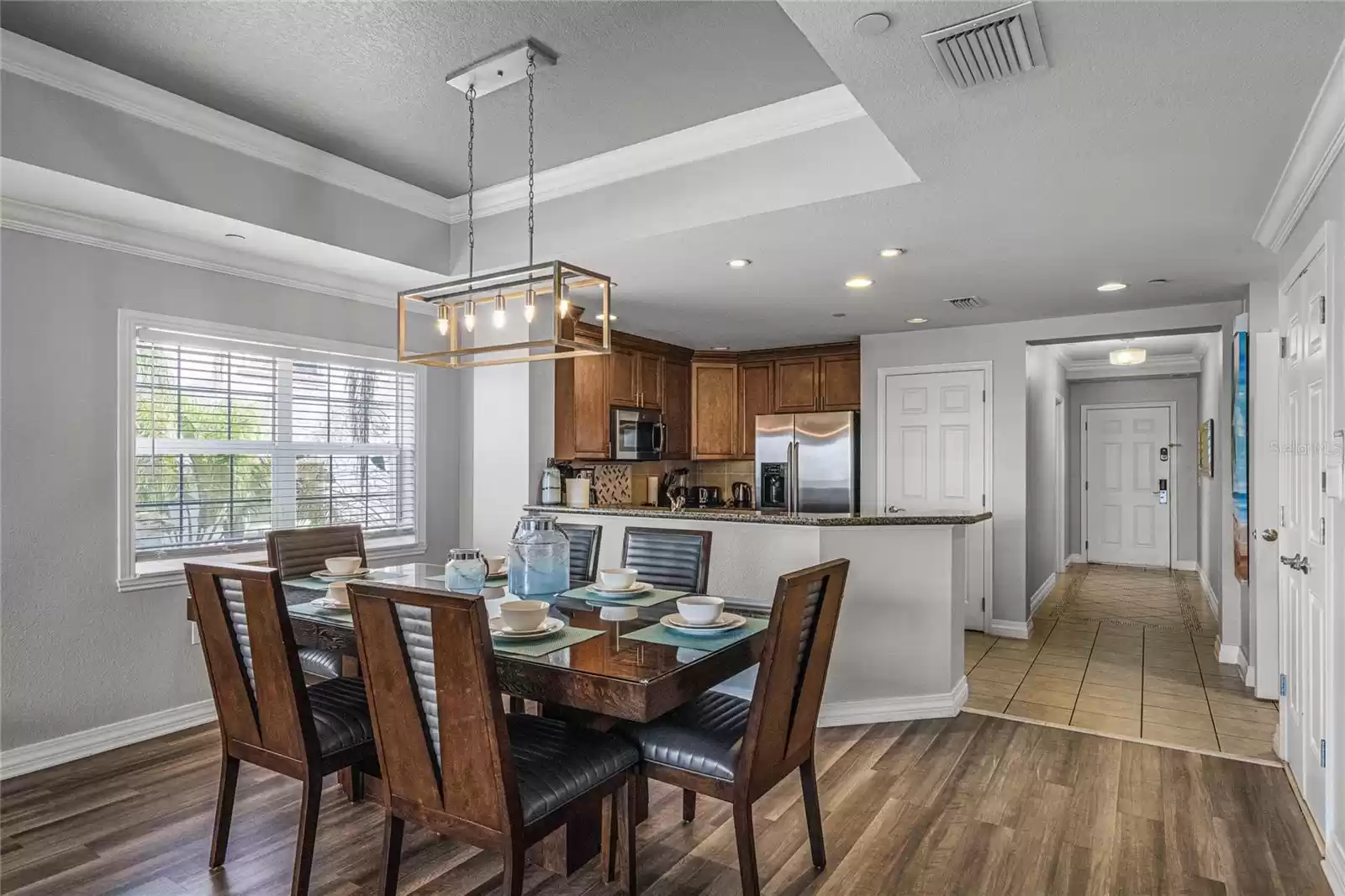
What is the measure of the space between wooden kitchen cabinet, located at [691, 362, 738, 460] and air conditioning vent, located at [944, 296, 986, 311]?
7.33 ft

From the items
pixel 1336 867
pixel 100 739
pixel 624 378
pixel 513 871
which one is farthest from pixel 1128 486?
pixel 100 739

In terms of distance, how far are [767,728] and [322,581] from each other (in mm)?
1949

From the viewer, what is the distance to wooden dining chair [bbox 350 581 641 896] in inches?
69.8

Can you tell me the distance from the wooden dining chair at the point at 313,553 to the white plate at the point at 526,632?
3.75 feet

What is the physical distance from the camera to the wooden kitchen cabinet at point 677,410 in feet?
20.8

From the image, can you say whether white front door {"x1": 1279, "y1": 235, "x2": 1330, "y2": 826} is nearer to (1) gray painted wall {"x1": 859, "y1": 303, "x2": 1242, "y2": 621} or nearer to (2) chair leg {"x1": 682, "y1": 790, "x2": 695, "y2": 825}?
(2) chair leg {"x1": 682, "y1": 790, "x2": 695, "y2": 825}

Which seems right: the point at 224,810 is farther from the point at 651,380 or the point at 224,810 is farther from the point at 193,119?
the point at 651,380

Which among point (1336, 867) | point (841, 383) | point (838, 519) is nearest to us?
point (1336, 867)

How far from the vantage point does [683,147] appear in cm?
318

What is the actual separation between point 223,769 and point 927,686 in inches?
116

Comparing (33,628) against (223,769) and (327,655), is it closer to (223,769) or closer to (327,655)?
(327,655)

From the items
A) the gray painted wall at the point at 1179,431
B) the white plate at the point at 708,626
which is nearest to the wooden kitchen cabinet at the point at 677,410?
the white plate at the point at 708,626

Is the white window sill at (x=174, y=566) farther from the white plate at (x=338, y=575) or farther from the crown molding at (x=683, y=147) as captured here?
the crown molding at (x=683, y=147)

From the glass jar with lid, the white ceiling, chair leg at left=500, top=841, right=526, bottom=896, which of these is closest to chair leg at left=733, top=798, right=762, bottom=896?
chair leg at left=500, top=841, right=526, bottom=896
